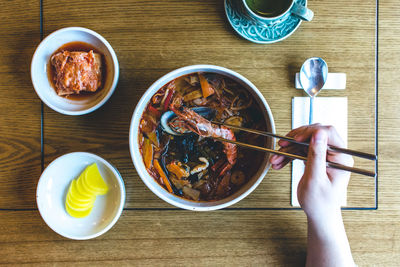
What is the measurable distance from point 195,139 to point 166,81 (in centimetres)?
23

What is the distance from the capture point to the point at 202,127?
38.6 inches

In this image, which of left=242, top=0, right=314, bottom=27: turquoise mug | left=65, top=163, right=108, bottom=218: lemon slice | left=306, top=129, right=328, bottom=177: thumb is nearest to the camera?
left=306, top=129, right=328, bottom=177: thumb

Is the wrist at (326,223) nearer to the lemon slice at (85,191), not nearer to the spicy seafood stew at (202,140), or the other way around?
the spicy seafood stew at (202,140)

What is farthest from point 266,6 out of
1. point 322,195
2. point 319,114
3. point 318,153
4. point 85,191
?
point 85,191

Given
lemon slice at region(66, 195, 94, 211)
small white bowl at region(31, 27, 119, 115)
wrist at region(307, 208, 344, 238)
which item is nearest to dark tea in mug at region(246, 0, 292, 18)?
small white bowl at region(31, 27, 119, 115)

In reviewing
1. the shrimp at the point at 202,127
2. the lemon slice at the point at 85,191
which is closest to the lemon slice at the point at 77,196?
the lemon slice at the point at 85,191

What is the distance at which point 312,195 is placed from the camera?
3.05 feet

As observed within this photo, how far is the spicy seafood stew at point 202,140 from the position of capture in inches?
39.5

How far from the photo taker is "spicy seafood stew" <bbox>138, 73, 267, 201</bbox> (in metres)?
1.00

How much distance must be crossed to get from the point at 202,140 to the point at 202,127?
0.08m

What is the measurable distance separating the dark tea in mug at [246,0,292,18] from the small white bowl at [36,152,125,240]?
0.75 metres

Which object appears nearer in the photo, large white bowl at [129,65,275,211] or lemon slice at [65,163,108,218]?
large white bowl at [129,65,275,211]

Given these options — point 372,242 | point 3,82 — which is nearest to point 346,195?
point 372,242

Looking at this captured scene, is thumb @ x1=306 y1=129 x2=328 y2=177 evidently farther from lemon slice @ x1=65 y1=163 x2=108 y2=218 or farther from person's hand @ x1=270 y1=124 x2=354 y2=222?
lemon slice @ x1=65 y1=163 x2=108 y2=218
